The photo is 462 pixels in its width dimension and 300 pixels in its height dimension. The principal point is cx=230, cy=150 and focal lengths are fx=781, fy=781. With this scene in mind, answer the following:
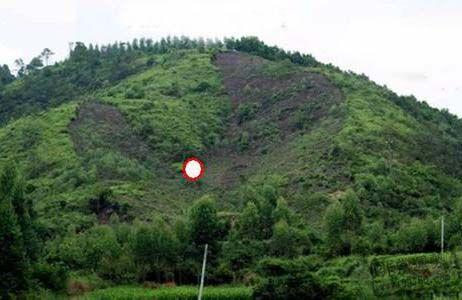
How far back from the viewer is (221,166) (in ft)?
341

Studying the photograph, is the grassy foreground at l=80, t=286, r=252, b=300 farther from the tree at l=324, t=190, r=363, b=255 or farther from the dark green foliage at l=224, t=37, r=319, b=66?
the dark green foliage at l=224, t=37, r=319, b=66

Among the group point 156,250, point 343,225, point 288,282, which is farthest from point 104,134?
point 288,282

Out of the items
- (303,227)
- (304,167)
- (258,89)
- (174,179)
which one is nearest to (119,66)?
(258,89)

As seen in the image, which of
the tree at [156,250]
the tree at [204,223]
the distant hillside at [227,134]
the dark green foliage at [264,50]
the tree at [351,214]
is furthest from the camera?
the dark green foliage at [264,50]

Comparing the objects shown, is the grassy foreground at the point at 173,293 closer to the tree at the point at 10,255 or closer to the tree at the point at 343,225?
the tree at the point at 10,255

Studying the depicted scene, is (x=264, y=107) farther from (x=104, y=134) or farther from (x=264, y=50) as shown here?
(x=264, y=50)

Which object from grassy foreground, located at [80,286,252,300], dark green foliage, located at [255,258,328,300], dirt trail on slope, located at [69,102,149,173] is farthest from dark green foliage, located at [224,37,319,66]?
dark green foliage, located at [255,258,328,300]

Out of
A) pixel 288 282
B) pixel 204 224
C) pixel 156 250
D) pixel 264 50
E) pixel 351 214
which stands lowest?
pixel 288 282

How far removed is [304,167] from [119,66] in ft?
240

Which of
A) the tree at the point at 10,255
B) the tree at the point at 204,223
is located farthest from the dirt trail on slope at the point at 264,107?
the tree at the point at 10,255

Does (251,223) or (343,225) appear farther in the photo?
(251,223)

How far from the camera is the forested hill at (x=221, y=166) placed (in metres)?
62.9

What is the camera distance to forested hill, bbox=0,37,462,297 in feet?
206

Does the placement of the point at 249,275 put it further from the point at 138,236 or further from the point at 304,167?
the point at 304,167
